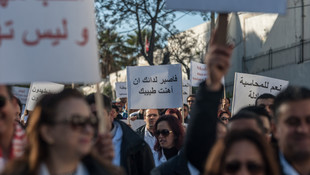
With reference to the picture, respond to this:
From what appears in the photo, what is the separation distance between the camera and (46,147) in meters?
2.96

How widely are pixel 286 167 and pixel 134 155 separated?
69.4 inches

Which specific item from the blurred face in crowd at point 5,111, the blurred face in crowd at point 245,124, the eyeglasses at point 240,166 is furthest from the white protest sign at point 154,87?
the eyeglasses at point 240,166

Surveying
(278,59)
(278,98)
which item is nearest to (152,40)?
(278,59)

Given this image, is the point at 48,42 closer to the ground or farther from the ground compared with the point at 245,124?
farther from the ground

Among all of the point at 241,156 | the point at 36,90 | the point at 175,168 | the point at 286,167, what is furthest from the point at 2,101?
the point at 36,90

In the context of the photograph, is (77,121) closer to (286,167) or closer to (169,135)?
(286,167)

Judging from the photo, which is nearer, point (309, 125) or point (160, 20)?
point (309, 125)

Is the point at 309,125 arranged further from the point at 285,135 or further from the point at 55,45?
the point at 55,45

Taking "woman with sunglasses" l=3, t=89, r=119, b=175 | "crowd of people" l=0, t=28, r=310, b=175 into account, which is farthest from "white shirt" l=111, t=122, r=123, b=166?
"woman with sunglasses" l=3, t=89, r=119, b=175

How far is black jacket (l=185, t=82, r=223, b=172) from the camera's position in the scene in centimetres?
310

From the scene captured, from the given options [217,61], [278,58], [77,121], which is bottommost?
[77,121]

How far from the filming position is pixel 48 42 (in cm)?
316

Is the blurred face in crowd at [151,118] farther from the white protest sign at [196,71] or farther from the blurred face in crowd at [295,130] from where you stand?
the blurred face in crowd at [295,130]

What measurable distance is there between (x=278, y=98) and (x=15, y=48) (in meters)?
1.53
